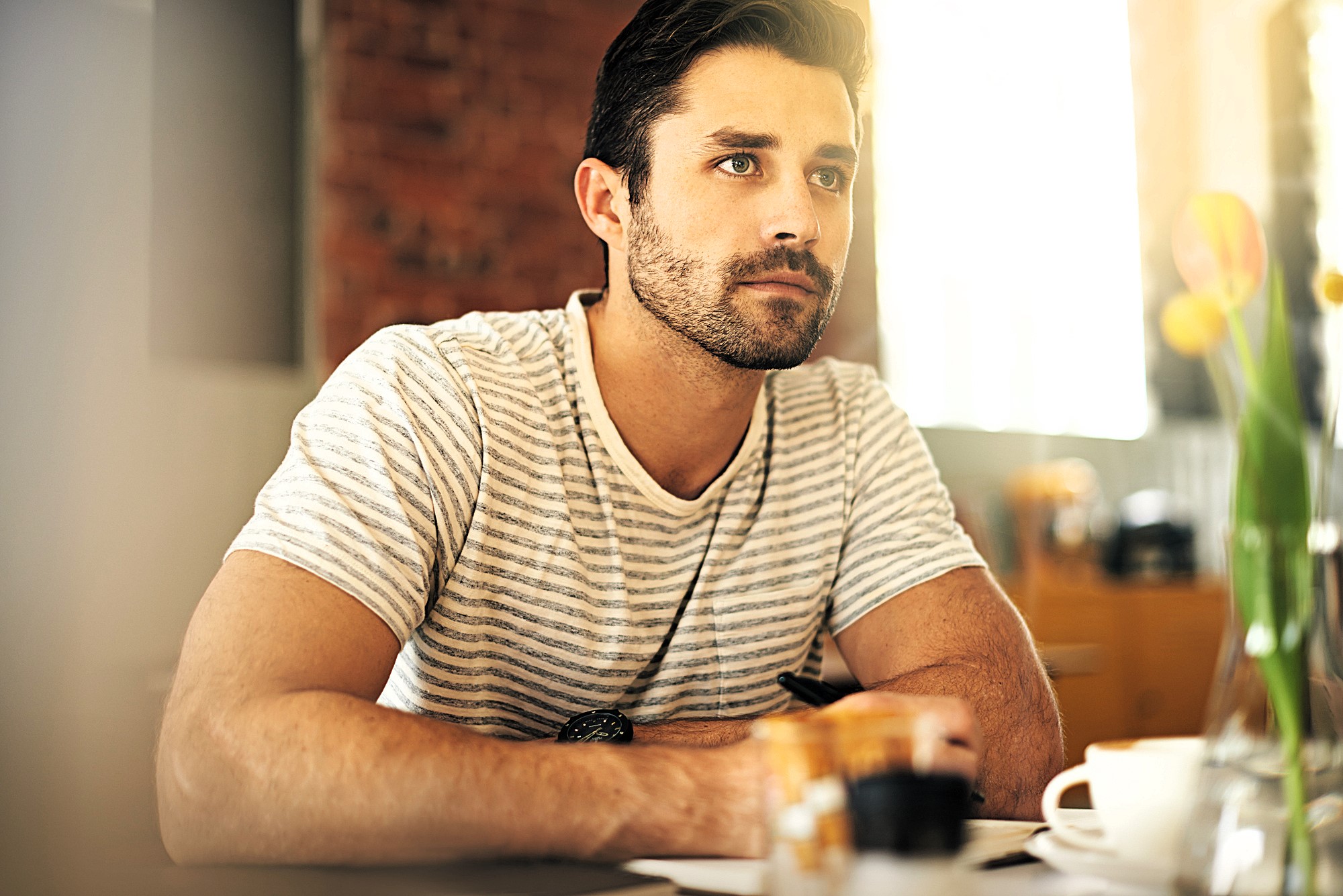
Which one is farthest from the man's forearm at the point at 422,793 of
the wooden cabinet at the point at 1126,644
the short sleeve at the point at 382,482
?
the wooden cabinet at the point at 1126,644

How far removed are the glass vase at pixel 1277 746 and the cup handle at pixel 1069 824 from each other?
0.34 ft

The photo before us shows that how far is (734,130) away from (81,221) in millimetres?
1794

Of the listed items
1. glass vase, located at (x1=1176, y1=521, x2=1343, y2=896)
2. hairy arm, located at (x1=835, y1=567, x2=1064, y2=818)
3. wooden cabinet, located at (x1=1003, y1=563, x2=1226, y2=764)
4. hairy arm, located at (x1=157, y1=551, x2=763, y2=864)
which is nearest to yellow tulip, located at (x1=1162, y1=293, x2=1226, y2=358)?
glass vase, located at (x1=1176, y1=521, x2=1343, y2=896)

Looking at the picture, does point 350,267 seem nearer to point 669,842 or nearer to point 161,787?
point 161,787

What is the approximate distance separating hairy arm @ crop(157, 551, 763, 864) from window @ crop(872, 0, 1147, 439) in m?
3.03

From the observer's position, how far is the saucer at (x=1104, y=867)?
0.55 metres

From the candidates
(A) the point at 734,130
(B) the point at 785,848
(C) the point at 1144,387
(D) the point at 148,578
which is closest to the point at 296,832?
(B) the point at 785,848

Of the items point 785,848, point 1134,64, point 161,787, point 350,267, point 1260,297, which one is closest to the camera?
point 785,848

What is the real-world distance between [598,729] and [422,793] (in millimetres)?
261

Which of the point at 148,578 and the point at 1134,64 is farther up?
the point at 1134,64

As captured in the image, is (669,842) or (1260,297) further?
(669,842)

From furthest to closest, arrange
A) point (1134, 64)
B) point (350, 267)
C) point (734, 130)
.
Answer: point (1134, 64) < point (350, 267) < point (734, 130)

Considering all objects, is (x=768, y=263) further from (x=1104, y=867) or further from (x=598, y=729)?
(x=1104, y=867)

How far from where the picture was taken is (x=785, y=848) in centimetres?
43
